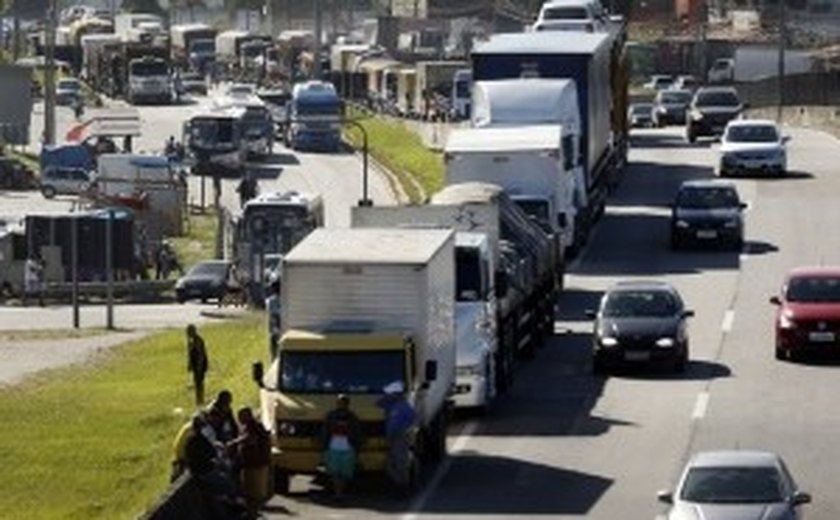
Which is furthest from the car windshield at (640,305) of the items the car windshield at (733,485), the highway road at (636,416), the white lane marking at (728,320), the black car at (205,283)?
the black car at (205,283)

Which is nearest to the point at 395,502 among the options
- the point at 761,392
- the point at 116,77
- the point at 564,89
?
the point at 761,392

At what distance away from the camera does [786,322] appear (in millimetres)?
49719

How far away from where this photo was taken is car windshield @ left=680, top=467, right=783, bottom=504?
31250 mm

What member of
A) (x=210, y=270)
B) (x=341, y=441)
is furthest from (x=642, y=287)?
(x=210, y=270)

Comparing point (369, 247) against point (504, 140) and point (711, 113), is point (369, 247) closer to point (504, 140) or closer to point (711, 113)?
point (504, 140)

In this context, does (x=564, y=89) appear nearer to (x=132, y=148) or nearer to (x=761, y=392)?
(x=761, y=392)

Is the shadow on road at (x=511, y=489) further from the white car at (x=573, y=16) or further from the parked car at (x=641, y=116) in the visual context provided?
the parked car at (x=641, y=116)

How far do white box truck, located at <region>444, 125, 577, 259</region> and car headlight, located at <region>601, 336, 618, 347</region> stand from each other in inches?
476

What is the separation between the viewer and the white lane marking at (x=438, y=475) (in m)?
36.1

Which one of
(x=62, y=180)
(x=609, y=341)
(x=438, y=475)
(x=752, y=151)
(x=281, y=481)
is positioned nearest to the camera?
(x=281, y=481)

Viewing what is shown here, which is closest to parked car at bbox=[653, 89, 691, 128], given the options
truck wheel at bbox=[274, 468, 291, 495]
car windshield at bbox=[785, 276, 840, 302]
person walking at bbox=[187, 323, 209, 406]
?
car windshield at bbox=[785, 276, 840, 302]

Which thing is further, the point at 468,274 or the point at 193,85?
Answer: the point at 193,85

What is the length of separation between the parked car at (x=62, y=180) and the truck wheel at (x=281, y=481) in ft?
246

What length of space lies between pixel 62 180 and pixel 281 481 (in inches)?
3088
